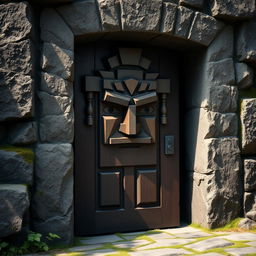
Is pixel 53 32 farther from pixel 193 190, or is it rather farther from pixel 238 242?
pixel 238 242

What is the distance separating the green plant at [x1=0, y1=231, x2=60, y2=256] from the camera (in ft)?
8.98

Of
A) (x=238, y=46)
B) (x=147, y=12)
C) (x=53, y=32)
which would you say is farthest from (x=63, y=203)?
(x=238, y=46)

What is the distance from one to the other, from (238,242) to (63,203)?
59.6 inches

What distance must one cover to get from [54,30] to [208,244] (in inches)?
87.2

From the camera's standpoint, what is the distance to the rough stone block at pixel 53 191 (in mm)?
2982

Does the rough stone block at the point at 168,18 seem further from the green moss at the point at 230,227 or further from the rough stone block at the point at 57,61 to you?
the green moss at the point at 230,227

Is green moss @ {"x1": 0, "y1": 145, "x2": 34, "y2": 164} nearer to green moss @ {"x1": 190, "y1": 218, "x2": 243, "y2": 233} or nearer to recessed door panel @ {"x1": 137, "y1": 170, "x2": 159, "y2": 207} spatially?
recessed door panel @ {"x1": 137, "y1": 170, "x2": 159, "y2": 207}

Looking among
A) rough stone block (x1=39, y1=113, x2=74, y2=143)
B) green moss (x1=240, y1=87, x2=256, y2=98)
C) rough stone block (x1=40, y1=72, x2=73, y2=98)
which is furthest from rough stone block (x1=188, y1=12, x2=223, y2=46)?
rough stone block (x1=39, y1=113, x2=74, y2=143)

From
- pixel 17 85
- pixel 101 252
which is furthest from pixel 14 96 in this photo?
pixel 101 252

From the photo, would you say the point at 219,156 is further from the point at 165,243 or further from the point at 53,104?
the point at 53,104

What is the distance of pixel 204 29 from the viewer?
11.4 feet

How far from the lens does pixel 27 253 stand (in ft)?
9.25

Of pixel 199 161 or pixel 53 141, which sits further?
pixel 199 161

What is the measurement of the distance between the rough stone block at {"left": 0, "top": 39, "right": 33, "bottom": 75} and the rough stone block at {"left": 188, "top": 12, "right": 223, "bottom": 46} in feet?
4.91
